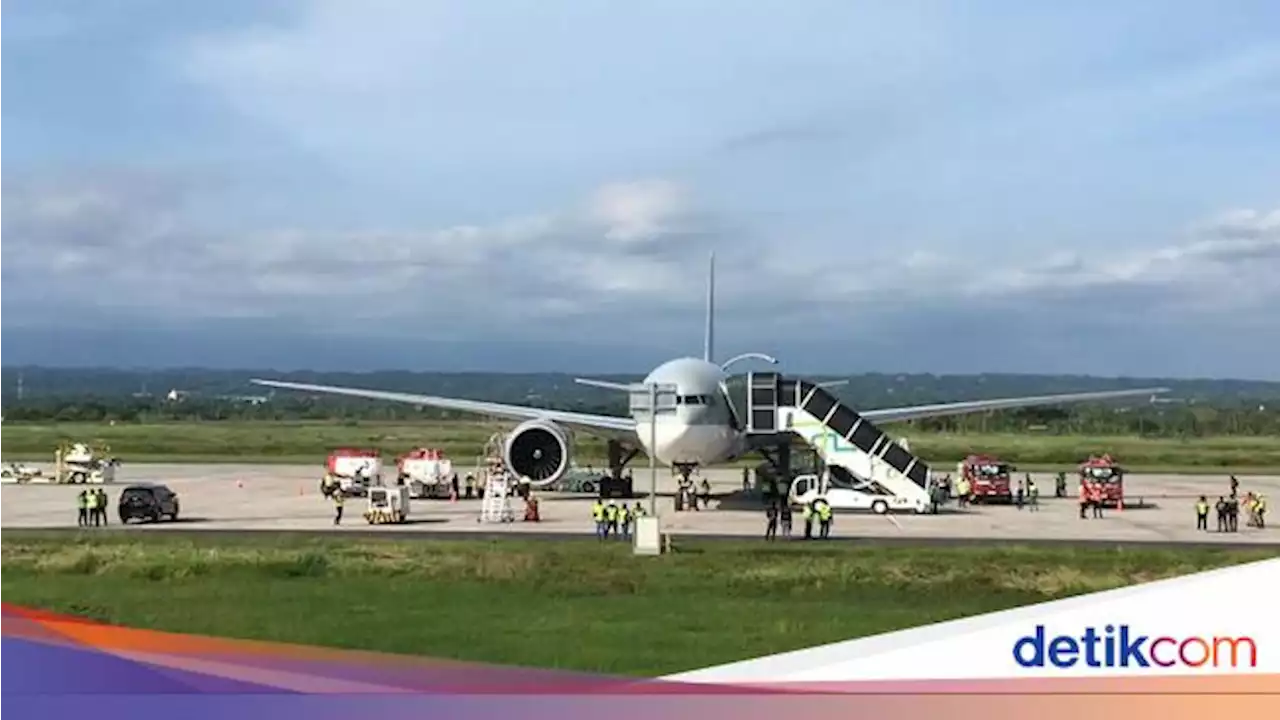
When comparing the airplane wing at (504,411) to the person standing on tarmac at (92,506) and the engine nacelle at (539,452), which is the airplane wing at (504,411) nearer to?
the engine nacelle at (539,452)

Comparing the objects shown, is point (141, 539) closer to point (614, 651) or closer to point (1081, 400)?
point (614, 651)

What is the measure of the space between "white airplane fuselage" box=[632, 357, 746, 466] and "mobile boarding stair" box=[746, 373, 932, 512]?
3.49 feet

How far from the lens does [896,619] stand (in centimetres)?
2294

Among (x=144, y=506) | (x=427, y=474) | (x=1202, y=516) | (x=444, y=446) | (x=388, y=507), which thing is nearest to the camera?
(x=1202, y=516)

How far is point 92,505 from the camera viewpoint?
139ft

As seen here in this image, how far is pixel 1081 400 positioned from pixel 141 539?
112ft

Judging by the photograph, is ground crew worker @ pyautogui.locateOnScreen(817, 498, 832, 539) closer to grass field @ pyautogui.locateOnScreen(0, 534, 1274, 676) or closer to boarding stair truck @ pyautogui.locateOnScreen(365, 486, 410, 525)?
grass field @ pyautogui.locateOnScreen(0, 534, 1274, 676)

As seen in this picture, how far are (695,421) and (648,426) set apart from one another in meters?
2.14

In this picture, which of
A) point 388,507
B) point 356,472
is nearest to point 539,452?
point 388,507

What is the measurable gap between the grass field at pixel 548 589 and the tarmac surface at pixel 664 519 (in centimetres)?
430

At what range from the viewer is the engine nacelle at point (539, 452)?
166 feet

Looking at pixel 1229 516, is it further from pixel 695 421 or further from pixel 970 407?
pixel 695 421

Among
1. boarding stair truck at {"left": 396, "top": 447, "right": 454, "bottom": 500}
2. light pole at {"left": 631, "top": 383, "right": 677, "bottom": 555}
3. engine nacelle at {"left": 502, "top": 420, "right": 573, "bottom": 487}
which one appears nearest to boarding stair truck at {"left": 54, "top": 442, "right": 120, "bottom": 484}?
boarding stair truck at {"left": 396, "top": 447, "right": 454, "bottom": 500}

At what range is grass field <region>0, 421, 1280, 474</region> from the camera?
88375 mm
